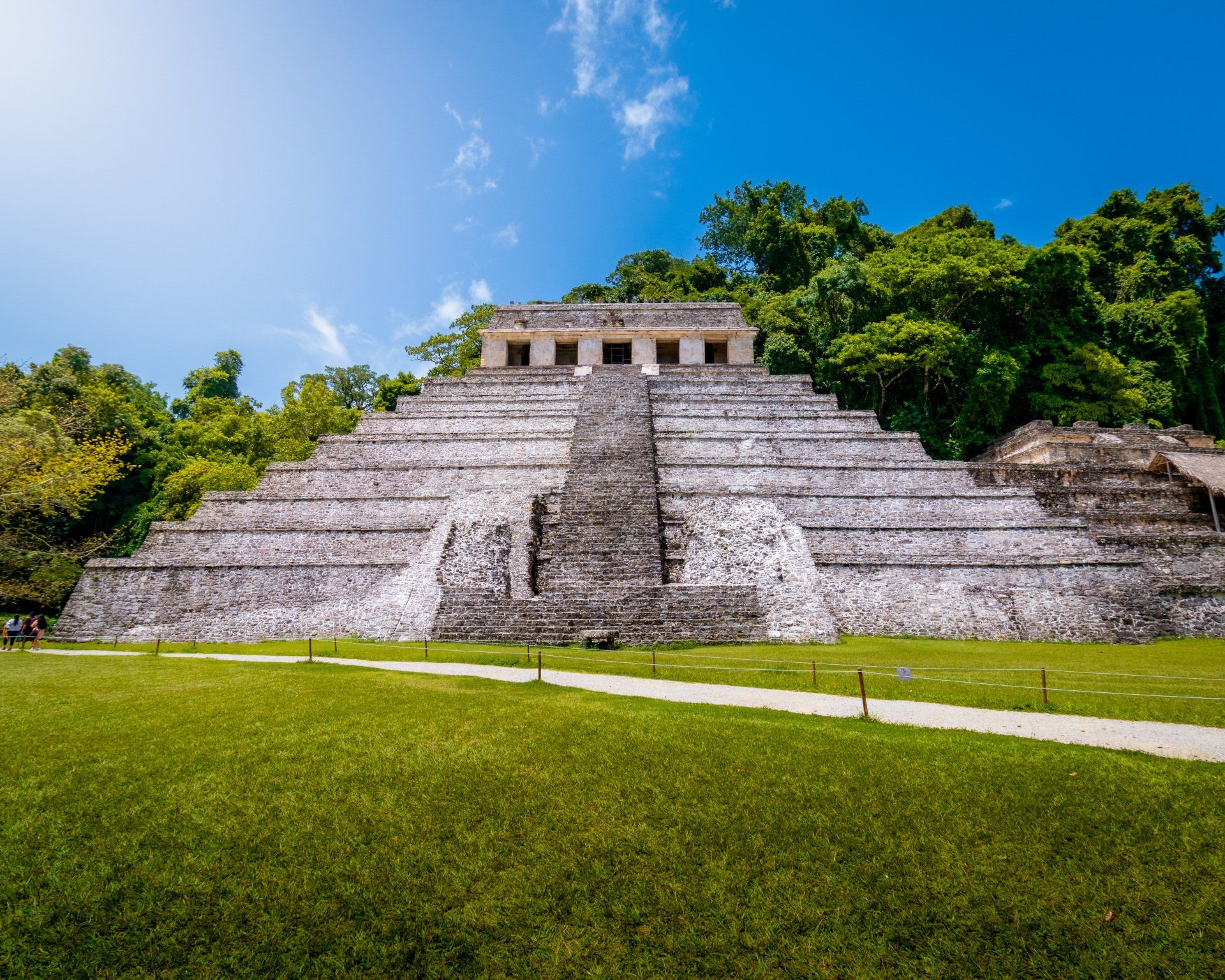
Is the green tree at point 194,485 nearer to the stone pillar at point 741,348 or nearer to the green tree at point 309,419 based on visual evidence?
the green tree at point 309,419

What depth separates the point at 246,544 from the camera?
47.3 feet

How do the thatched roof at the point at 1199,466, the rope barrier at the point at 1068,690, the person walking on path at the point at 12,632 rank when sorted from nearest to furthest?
the rope barrier at the point at 1068,690
the person walking on path at the point at 12,632
the thatched roof at the point at 1199,466

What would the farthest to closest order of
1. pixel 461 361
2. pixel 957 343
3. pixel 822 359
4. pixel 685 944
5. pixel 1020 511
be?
pixel 461 361 → pixel 822 359 → pixel 957 343 → pixel 1020 511 → pixel 685 944

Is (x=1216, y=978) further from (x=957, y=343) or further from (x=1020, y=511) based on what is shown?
(x=957, y=343)

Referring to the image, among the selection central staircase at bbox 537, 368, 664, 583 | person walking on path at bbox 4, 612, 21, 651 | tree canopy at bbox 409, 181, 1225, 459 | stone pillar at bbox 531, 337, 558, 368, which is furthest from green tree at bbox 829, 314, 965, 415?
person walking on path at bbox 4, 612, 21, 651

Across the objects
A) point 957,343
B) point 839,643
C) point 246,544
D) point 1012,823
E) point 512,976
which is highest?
point 957,343

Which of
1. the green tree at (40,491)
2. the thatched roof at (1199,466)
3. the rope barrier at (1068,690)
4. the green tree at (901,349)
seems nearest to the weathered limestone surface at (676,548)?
the thatched roof at (1199,466)

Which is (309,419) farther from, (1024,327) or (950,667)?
(1024,327)

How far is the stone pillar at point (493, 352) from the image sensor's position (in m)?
31.6

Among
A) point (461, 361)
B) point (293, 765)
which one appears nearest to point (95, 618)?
point (293, 765)

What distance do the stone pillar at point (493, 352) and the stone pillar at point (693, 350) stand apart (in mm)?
9336

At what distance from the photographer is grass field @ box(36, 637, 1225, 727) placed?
6.77 metres

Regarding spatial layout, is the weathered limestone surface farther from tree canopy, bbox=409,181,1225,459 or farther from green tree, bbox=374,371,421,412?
green tree, bbox=374,371,421,412

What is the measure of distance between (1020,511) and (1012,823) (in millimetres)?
13005
